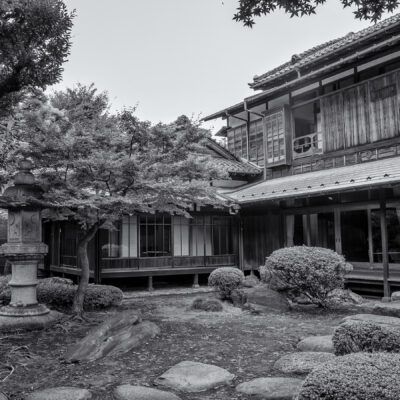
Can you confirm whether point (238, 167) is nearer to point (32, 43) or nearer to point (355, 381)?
point (32, 43)

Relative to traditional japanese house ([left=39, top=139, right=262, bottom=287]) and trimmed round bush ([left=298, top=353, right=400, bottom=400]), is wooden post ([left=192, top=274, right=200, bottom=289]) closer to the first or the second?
traditional japanese house ([left=39, top=139, right=262, bottom=287])

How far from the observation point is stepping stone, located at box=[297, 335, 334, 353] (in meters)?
6.61

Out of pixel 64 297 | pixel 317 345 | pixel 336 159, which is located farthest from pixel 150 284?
pixel 317 345

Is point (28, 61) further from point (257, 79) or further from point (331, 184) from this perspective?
point (257, 79)

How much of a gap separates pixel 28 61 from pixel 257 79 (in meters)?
16.3

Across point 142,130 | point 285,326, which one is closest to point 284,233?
point 285,326

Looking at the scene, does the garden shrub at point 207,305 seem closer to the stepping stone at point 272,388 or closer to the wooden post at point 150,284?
the wooden post at point 150,284

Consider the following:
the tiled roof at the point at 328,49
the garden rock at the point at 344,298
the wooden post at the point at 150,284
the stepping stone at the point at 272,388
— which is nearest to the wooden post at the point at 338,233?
the garden rock at the point at 344,298

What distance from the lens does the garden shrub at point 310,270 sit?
10.2m

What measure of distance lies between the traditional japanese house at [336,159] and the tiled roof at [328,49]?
0.20 ft

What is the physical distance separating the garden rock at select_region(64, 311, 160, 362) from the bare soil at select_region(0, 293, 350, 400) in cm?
17

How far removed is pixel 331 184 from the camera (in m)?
12.8

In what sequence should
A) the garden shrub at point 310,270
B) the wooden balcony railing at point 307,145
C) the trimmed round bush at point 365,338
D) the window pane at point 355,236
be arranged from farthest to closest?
the wooden balcony railing at point 307,145 → the window pane at point 355,236 → the garden shrub at point 310,270 → the trimmed round bush at point 365,338

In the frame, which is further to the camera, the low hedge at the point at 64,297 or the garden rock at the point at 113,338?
the low hedge at the point at 64,297
